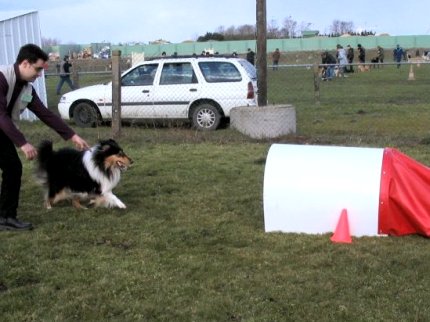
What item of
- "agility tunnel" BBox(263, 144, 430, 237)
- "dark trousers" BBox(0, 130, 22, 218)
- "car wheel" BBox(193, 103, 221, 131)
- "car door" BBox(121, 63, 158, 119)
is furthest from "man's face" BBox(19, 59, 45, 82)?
"car door" BBox(121, 63, 158, 119)

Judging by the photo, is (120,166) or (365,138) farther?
(365,138)

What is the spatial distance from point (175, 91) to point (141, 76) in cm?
103

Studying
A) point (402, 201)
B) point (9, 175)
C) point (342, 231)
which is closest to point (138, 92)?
point (9, 175)

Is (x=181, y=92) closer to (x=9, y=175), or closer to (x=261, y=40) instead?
(x=261, y=40)

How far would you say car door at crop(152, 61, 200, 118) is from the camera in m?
13.7

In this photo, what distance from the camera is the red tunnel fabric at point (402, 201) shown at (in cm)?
553

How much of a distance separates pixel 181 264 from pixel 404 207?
2160mm

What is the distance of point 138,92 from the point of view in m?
13.9

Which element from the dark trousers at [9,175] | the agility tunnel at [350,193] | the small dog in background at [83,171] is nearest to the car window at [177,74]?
the small dog in background at [83,171]

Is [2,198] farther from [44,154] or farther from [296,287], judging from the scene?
[296,287]

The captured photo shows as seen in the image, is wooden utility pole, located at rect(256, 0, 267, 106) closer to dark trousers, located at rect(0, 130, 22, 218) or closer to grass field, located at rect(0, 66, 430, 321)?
grass field, located at rect(0, 66, 430, 321)

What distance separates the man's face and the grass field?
1.55m

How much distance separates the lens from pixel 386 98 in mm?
20031

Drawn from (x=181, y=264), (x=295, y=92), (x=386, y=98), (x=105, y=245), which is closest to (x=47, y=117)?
(x=105, y=245)
